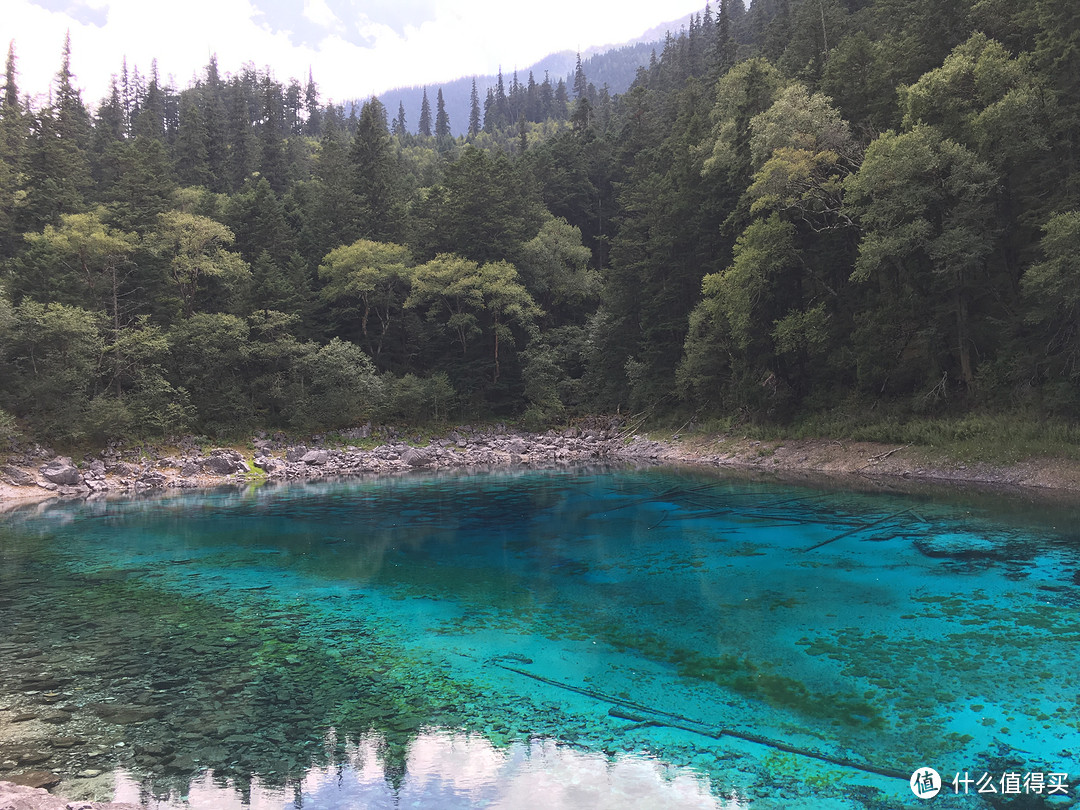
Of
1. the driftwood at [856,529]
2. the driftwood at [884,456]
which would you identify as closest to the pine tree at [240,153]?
the driftwood at [884,456]

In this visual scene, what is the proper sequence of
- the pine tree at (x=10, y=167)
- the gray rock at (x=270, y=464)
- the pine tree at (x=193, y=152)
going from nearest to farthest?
1. the gray rock at (x=270, y=464)
2. the pine tree at (x=10, y=167)
3. the pine tree at (x=193, y=152)

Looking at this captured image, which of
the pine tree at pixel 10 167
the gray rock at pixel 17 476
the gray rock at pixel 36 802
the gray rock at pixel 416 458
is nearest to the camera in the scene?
the gray rock at pixel 36 802

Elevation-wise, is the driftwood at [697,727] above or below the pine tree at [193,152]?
below

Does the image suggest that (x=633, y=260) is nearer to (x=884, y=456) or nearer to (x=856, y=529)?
(x=884, y=456)

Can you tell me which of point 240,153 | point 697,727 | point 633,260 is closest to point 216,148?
point 240,153

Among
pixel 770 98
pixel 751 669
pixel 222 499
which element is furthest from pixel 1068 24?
pixel 222 499

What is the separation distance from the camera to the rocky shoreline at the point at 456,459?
2256cm

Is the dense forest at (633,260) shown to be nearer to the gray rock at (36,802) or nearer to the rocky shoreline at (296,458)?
the rocky shoreline at (296,458)

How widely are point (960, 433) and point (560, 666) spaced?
2119 cm

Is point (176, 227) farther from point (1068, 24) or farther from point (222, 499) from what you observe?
point (1068, 24)

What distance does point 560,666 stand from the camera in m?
7.68

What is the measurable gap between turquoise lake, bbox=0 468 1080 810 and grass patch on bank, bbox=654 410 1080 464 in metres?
5.20

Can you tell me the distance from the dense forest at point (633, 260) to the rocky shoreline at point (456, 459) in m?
1.82

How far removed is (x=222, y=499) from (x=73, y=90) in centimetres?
6772
